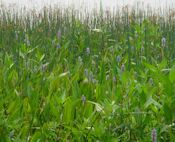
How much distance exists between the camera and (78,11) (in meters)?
5.81

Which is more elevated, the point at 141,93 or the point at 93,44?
the point at 141,93

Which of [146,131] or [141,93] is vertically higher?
[141,93]

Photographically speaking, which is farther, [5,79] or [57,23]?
[57,23]

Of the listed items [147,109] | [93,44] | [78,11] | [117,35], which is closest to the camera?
[147,109]

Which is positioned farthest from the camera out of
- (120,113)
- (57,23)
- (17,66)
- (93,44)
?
(57,23)

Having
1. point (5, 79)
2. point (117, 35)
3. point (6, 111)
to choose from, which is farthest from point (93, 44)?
point (6, 111)

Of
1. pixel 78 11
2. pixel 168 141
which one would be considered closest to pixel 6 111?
pixel 168 141

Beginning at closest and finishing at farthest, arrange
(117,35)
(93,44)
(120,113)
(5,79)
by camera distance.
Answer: (120,113) → (5,79) → (93,44) → (117,35)

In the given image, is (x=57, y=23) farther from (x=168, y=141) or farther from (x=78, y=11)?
(x=168, y=141)

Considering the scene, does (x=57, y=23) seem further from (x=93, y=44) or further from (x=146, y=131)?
(x=146, y=131)

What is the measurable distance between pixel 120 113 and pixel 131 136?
0.09m

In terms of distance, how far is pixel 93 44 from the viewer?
13.3ft

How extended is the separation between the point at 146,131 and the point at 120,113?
0.12m

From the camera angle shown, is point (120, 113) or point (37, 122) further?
point (37, 122)
